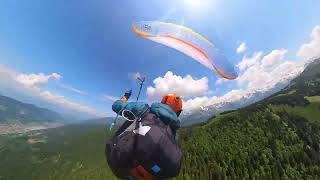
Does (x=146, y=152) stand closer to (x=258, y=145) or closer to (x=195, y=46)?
(x=195, y=46)

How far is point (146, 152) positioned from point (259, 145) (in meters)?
162

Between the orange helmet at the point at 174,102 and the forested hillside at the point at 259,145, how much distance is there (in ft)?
417

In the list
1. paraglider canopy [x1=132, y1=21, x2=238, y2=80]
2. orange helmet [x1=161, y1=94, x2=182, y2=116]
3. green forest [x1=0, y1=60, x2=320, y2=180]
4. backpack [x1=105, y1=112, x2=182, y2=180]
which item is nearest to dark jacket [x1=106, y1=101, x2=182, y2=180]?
backpack [x1=105, y1=112, x2=182, y2=180]

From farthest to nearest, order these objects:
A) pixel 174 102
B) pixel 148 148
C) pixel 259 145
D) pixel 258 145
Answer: pixel 258 145 < pixel 259 145 < pixel 174 102 < pixel 148 148

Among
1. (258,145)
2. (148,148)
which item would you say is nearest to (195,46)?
(148,148)

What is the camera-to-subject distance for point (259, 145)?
502 ft

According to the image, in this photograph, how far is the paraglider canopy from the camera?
18.4 feet

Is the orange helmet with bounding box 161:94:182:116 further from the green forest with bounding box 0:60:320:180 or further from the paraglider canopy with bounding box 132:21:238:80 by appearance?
the green forest with bounding box 0:60:320:180

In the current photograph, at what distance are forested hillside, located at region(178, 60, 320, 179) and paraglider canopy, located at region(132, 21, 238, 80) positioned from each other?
12636 centimetres

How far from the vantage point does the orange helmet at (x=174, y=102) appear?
15.8 ft

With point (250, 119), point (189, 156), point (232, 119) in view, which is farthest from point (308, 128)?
point (189, 156)

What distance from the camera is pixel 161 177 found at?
4.59 meters

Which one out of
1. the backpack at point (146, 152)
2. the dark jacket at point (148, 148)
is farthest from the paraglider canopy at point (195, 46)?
the backpack at point (146, 152)

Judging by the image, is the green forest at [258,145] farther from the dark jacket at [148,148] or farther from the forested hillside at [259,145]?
the dark jacket at [148,148]
